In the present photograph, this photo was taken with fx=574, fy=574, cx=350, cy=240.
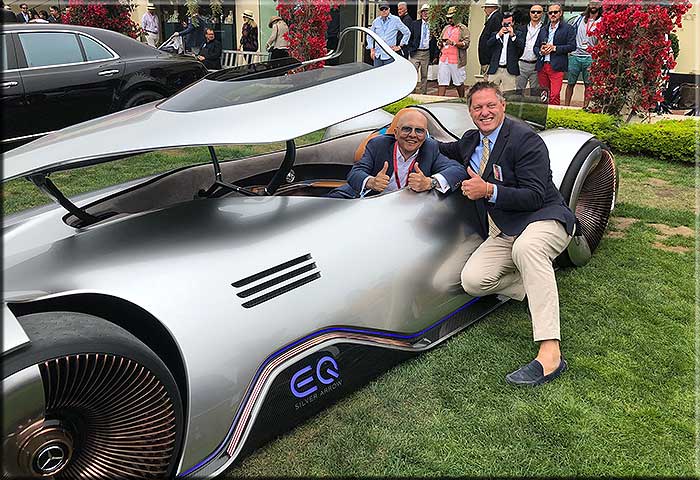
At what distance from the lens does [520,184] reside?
2.82 metres

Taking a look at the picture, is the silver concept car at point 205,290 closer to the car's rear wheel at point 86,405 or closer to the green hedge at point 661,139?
the car's rear wheel at point 86,405

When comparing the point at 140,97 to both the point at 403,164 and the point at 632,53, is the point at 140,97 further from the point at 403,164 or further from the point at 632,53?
the point at 632,53

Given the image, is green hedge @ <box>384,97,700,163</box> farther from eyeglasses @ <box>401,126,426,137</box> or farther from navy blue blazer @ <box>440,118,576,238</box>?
eyeglasses @ <box>401,126,426,137</box>

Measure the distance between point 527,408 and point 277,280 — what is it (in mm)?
1209

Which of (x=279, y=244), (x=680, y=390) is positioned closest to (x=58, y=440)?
(x=279, y=244)

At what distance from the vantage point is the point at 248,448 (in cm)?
208

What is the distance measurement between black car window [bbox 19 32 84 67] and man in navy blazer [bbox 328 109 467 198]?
4.62 meters

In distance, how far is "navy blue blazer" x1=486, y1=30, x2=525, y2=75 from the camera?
7523 mm

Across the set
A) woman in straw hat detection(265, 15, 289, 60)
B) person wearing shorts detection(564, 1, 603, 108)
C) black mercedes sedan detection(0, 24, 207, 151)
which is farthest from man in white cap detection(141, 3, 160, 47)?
person wearing shorts detection(564, 1, 603, 108)

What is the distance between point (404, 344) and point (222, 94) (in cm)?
135

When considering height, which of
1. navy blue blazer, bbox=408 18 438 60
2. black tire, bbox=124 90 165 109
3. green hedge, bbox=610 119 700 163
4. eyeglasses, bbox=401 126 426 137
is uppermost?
navy blue blazer, bbox=408 18 438 60

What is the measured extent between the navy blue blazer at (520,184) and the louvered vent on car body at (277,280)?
1.06 metres

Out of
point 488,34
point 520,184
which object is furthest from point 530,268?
point 488,34

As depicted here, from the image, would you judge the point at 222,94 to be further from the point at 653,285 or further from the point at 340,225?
the point at 653,285
